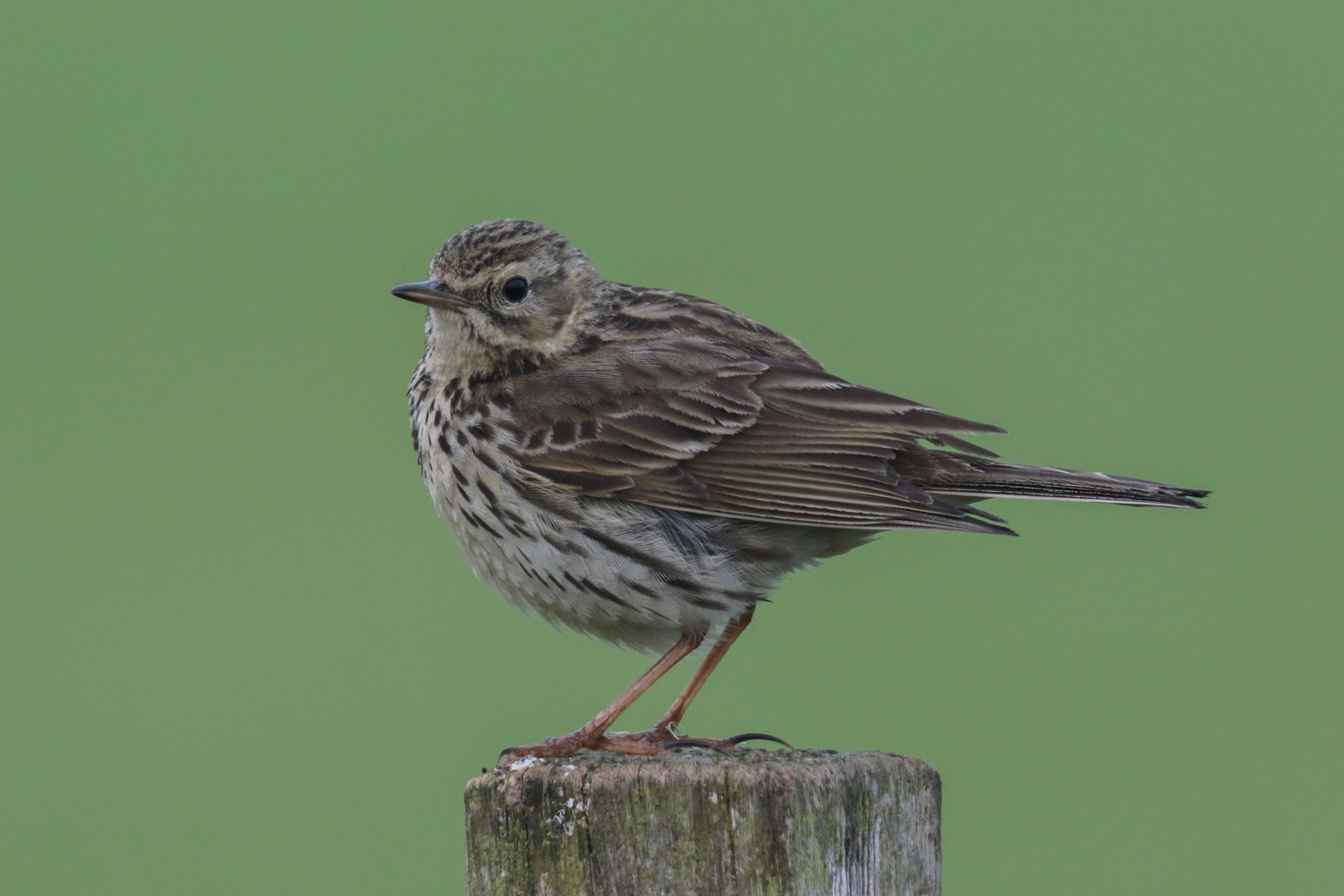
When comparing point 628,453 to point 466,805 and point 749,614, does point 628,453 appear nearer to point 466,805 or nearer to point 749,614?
point 749,614

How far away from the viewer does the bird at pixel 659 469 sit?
5738 millimetres

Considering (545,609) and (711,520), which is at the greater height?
(711,520)

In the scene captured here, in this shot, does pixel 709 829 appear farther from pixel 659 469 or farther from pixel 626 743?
pixel 659 469

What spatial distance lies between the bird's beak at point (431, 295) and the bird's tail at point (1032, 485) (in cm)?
216

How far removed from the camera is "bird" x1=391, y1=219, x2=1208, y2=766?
5.74 m

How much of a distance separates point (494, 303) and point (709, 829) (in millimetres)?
3238

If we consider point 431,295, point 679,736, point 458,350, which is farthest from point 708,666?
point 431,295

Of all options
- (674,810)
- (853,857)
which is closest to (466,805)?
(674,810)

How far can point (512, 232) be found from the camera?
6508 millimetres

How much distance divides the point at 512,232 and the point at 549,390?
80 centimetres

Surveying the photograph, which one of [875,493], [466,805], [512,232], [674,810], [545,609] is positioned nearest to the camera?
[674,810]

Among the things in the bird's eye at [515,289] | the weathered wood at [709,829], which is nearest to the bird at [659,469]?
the bird's eye at [515,289]

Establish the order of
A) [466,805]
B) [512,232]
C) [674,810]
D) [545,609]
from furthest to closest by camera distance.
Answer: [512,232]
[545,609]
[466,805]
[674,810]

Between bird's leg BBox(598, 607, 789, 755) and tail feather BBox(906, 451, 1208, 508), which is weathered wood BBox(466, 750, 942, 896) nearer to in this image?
bird's leg BBox(598, 607, 789, 755)
